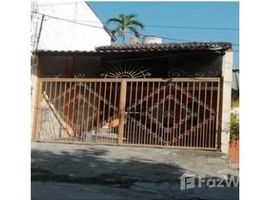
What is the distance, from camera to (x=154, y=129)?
1172 centimetres

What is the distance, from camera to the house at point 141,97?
11.1 m

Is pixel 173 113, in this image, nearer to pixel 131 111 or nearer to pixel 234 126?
pixel 131 111

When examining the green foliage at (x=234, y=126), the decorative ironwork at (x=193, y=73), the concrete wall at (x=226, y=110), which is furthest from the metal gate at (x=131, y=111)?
the decorative ironwork at (x=193, y=73)

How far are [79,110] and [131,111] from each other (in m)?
1.66

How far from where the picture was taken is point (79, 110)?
1265 centimetres

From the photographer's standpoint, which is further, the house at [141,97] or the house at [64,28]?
the house at [64,28]

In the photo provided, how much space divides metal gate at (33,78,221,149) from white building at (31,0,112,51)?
173cm

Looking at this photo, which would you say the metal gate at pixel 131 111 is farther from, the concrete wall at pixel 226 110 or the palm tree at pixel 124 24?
the palm tree at pixel 124 24

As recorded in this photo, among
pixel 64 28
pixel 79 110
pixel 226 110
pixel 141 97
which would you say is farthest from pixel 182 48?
pixel 64 28
